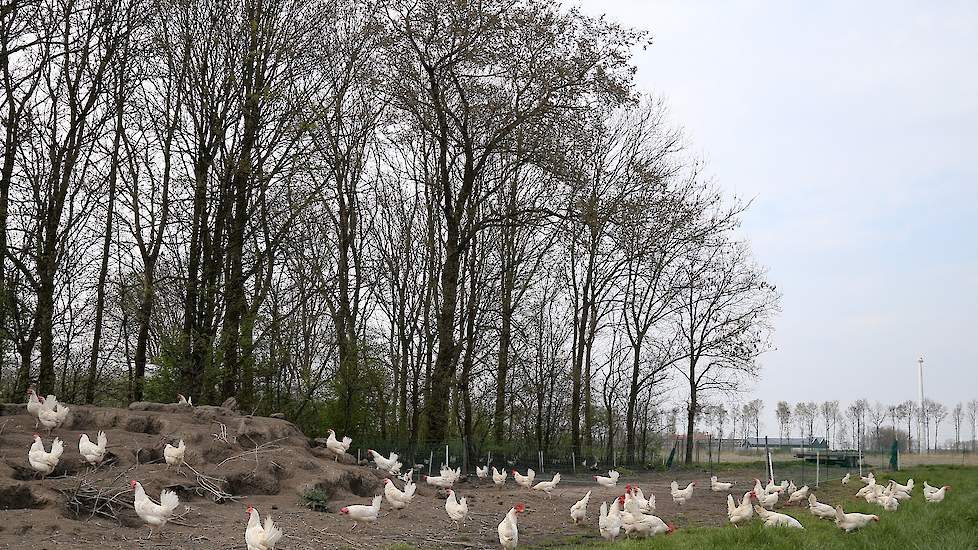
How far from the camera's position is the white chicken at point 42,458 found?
13656 millimetres

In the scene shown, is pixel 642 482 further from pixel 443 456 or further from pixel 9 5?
pixel 9 5

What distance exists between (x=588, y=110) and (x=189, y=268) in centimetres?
1294

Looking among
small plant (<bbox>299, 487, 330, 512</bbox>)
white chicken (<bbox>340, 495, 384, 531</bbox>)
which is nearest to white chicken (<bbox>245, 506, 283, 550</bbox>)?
white chicken (<bbox>340, 495, 384, 531</bbox>)

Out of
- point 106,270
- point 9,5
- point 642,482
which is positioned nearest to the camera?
point 9,5

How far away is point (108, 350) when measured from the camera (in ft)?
88.6

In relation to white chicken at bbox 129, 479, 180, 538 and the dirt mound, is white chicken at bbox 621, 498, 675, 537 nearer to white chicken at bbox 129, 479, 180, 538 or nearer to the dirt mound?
the dirt mound

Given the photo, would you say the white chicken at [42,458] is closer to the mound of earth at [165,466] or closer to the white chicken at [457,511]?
the mound of earth at [165,466]

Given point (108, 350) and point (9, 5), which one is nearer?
point (9, 5)

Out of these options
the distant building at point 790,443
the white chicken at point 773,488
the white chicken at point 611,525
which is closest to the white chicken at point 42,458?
the white chicken at point 611,525

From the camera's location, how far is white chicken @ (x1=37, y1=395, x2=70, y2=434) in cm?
1565

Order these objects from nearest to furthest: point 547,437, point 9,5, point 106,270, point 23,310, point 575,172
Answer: point 9,5, point 23,310, point 106,270, point 575,172, point 547,437

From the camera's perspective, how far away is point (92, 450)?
47.1ft

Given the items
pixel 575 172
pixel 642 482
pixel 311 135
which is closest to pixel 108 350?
pixel 311 135

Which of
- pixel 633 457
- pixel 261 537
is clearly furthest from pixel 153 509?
pixel 633 457
